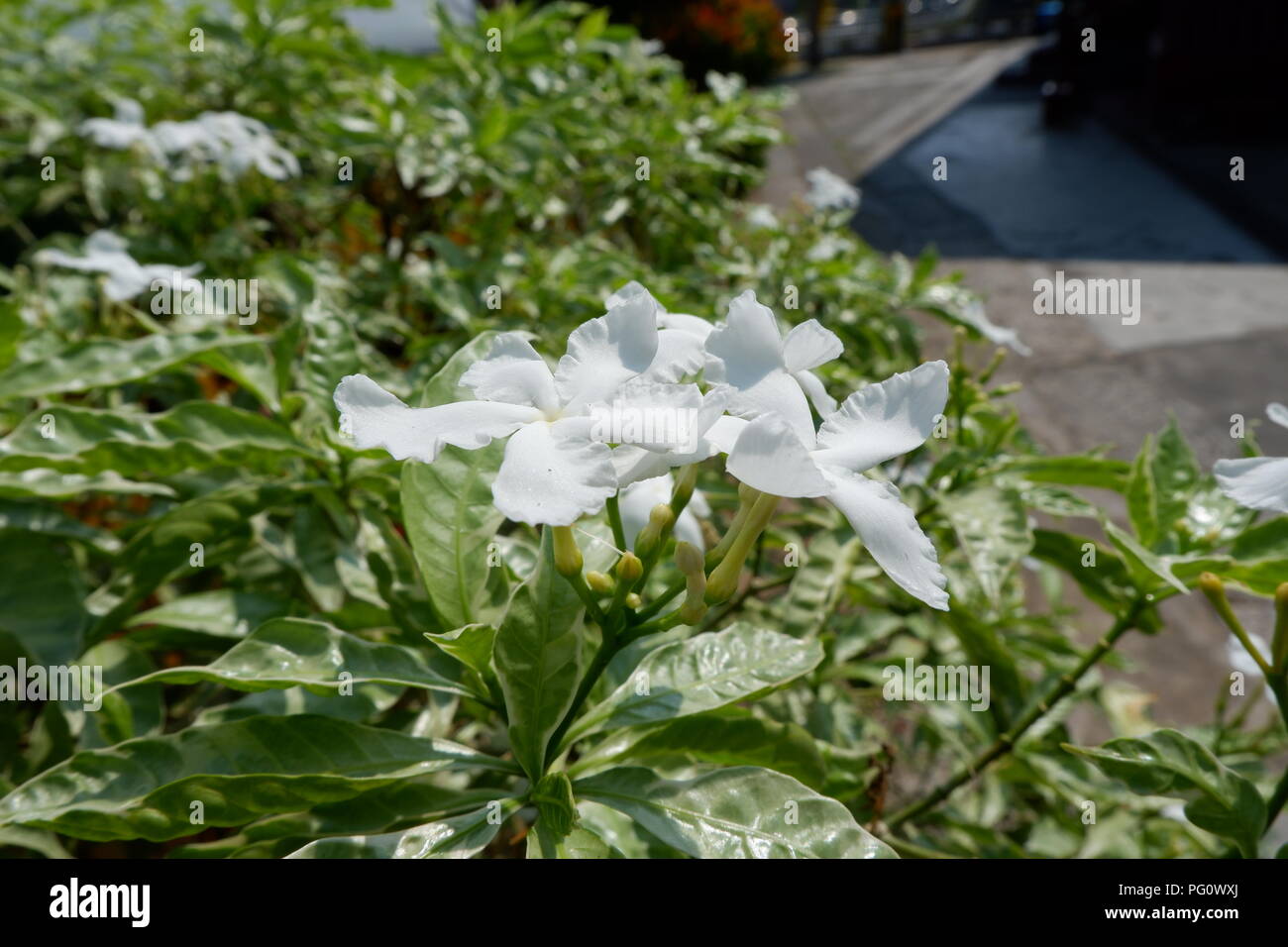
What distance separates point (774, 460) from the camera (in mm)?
520

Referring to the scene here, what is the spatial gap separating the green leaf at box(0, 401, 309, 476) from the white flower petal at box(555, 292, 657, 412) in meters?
0.49

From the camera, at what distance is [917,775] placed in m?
2.17

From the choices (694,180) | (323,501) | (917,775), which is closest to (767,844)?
(323,501)

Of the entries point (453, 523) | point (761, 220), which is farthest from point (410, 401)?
point (761, 220)

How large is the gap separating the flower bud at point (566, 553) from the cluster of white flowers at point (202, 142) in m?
1.23

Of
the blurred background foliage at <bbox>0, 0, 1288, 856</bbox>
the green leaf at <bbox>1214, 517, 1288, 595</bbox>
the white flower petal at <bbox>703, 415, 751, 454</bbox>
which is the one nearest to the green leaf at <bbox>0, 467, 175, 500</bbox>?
the blurred background foliage at <bbox>0, 0, 1288, 856</bbox>

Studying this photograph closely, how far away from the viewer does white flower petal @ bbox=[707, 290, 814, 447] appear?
58cm

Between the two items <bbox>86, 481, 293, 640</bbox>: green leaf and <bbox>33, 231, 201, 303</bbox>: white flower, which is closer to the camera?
<bbox>86, 481, 293, 640</bbox>: green leaf

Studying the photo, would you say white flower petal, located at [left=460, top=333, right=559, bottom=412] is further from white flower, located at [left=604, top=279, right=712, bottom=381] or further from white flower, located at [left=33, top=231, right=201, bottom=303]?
white flower, located at [left=33, top=231, right=201, bottom=303]

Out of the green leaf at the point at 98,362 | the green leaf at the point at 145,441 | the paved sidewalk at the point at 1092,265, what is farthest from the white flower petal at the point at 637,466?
the paved sidewalk at the point at 1092,265

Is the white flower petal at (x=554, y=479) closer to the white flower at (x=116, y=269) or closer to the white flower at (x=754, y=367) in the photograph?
the white flower at (x=754, y=367)

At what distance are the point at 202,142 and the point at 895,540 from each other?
1.50m

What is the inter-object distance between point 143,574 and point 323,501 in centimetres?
20

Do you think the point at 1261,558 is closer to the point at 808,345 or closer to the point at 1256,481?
the point at 1256,481
